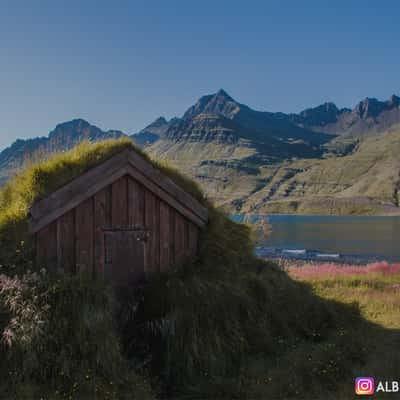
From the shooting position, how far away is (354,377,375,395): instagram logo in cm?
519

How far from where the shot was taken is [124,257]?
6.58m

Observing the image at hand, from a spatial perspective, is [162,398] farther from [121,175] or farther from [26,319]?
[121,175]

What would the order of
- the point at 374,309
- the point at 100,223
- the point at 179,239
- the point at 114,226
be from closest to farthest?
1. the point at 100,223
2. the point at 114,226
3. the point at 179,239
4. the point at 374,309

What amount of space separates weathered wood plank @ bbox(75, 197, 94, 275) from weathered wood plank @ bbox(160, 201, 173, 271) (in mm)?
1247

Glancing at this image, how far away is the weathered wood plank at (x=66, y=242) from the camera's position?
610cm

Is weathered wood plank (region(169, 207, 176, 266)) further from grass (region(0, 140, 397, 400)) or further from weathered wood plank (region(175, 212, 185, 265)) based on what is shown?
grass (region(0, 140, 397, 400))

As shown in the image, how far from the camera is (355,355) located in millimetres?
6230

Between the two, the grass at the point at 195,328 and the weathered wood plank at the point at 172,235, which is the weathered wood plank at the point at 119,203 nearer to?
the grass at the point at 195,328

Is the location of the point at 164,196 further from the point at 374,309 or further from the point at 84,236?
the point at 374,309

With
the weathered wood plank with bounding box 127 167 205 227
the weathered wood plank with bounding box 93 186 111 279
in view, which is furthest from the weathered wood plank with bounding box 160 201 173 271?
the weathered wood plank with bounding box 93 186 111 279

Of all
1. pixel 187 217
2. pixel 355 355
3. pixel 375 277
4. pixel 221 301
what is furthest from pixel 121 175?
pixel 375 277

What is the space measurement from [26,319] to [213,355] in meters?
2.51

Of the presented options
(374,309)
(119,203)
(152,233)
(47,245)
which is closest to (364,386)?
(152,233)

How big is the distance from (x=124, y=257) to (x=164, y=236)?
827 millimetres
